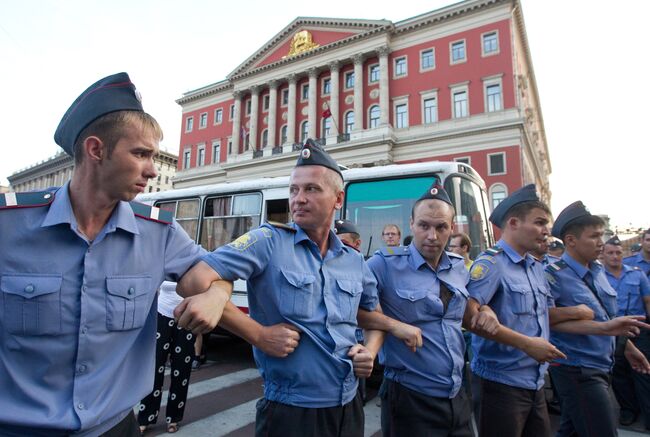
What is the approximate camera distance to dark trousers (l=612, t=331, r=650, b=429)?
461 cm

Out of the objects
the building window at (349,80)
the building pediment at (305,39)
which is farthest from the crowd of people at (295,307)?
the building pediment at (305,39)

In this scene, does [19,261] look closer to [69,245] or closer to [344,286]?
[69,245]

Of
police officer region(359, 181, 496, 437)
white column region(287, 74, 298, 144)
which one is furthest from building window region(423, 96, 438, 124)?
police officer region(359, 181, 496, 437)

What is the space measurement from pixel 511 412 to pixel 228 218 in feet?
20.4

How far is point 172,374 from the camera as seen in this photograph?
3943 mm

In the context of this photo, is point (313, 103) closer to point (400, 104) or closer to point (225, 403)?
point (400, 104)

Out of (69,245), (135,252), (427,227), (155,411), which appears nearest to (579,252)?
(427,227)

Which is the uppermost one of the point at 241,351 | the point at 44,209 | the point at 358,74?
the point at 358,74

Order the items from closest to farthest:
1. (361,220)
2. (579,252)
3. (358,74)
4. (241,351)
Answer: (579,252) → (361,220) → (241,351) → (358,74)

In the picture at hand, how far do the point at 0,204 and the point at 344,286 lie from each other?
4.89ft

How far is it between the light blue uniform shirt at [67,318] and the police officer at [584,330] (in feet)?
10.1

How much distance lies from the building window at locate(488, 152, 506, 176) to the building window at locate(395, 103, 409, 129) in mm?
8398

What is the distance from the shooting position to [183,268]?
167 centimetres

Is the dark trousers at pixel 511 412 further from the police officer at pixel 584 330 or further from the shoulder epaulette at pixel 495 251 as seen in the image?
the shoulder epaulette at pixel 495 251
